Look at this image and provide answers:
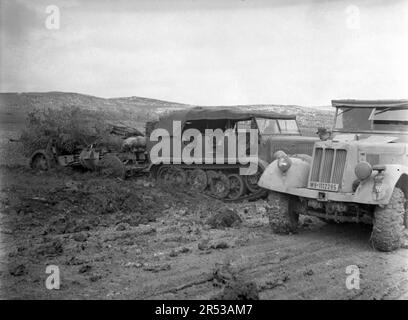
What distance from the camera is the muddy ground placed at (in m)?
4.52

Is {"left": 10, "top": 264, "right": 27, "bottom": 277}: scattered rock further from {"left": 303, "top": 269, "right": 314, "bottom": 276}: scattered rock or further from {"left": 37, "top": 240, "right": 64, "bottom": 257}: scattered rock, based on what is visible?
{"left": 303, "top": 269, "right": 314, "bottom": 276}: scattered rock

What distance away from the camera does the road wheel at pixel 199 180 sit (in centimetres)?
1078

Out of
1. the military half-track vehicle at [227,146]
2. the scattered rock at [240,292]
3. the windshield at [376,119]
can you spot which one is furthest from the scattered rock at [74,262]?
the military half-track vehicle at [227,146]

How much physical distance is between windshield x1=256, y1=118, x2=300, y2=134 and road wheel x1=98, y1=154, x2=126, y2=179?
3.45m

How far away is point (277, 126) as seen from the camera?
10867 millimetres

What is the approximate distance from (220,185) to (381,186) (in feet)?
17.0

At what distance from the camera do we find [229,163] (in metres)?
10.3

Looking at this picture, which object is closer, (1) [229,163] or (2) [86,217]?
(2) [86,217]

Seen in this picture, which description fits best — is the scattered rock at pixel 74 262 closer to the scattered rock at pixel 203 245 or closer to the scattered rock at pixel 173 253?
the scattered rock at pixel 173 253

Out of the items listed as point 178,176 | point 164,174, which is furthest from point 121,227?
point 164,174

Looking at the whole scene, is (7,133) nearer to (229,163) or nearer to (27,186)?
(27,186)

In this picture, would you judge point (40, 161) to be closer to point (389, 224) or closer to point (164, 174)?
point (164, 174)
